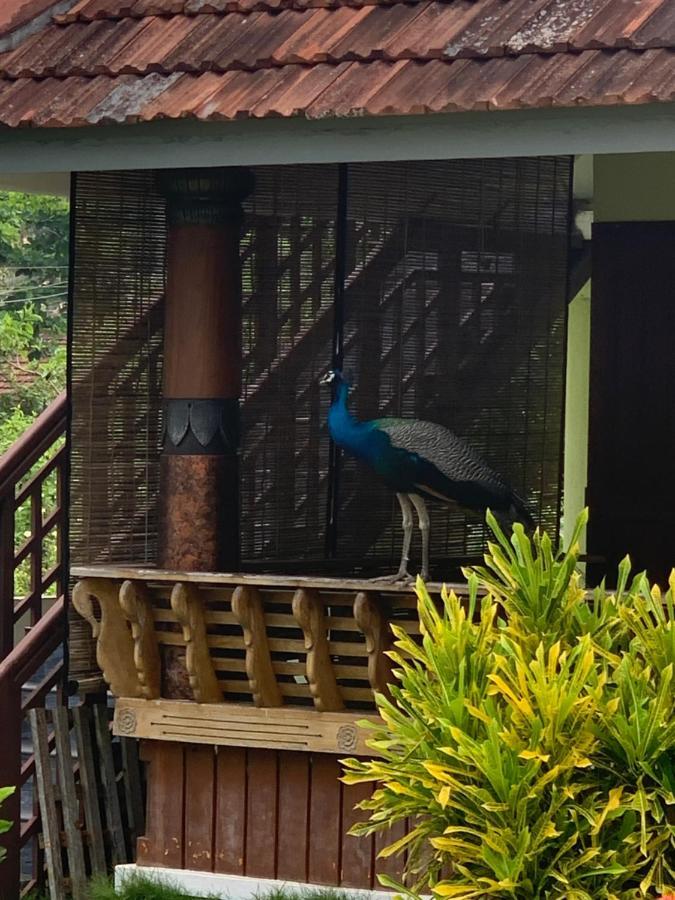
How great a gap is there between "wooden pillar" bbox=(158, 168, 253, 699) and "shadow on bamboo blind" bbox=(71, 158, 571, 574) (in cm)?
40

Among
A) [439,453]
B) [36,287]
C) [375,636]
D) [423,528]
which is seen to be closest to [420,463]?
[439,453]

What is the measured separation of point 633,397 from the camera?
32.3 feet

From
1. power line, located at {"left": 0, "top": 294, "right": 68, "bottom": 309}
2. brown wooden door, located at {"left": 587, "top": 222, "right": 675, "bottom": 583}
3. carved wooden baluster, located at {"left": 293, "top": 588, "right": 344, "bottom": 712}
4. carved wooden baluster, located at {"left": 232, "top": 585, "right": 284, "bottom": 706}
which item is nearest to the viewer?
carved wooden baluster, located at {"left": 293, "top": 588, "right": 344, "bottom": 712}

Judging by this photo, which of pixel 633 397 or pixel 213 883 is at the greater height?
pixel 633 397

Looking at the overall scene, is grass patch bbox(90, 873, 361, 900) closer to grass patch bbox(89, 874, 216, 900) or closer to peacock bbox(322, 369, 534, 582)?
grass patch bbox(89, 874, 216, 900)

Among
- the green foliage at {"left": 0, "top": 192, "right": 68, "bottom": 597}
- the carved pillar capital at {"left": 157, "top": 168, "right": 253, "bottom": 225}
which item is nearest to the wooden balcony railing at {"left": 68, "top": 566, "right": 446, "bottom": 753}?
the carved pillar capital at {"left": 157, "top": 168, "right": 253, "bottom": 225}

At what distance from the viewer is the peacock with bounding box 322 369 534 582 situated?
7562mm

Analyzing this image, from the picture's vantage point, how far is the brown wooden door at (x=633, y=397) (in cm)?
967

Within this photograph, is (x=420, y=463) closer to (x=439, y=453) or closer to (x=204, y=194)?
(x=439, y=453)

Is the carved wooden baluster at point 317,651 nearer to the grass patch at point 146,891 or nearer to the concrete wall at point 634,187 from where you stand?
the grass patch at point 146,891

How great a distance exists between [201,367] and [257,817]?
1.73 m

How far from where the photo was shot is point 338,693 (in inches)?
295

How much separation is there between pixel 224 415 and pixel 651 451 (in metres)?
2.73

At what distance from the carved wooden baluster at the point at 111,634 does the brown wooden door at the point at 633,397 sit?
9.11ft
